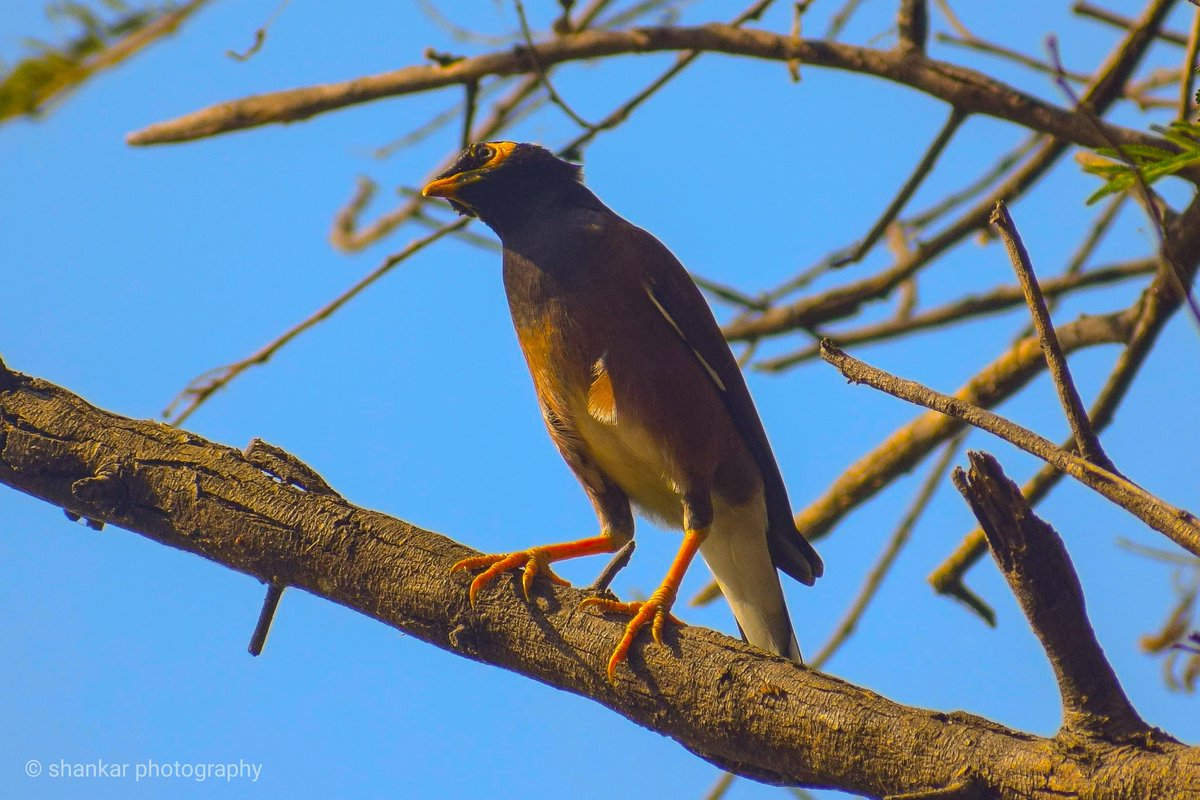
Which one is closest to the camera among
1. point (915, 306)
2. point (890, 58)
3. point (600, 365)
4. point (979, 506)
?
point (979, 506)

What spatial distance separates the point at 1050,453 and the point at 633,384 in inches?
91.0

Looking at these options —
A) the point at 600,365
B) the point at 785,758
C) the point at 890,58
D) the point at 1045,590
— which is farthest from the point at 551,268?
the point at 1045,590

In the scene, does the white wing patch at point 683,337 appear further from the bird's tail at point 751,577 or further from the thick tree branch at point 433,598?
the thick tree branch at point 433,598

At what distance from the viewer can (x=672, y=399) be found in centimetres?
467

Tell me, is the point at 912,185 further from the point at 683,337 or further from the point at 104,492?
the point at 104,492

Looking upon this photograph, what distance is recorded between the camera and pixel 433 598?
322cm

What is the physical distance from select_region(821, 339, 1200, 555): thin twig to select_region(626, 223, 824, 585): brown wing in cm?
214

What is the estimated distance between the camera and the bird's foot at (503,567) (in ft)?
10.6

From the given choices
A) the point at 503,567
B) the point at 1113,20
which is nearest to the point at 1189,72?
the point at 1113,20

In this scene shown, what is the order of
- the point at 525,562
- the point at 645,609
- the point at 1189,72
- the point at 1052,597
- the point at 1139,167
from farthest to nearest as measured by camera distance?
the point at 1189,72 < the point at 525,562 < the point at 645,609 < the point at 1139,167 < the point at 1052,597

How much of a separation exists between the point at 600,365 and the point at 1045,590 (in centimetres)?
245

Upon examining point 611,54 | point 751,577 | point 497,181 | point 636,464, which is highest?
point 611,54

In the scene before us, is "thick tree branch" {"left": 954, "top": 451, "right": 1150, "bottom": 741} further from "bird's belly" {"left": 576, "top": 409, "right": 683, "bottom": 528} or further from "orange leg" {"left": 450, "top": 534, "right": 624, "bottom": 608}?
"bird's belly" {"left": 576, "top": 409, "right": 683, "bottom": 528}

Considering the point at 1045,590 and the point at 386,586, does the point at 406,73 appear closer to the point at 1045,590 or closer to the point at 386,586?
the point at 386,586
